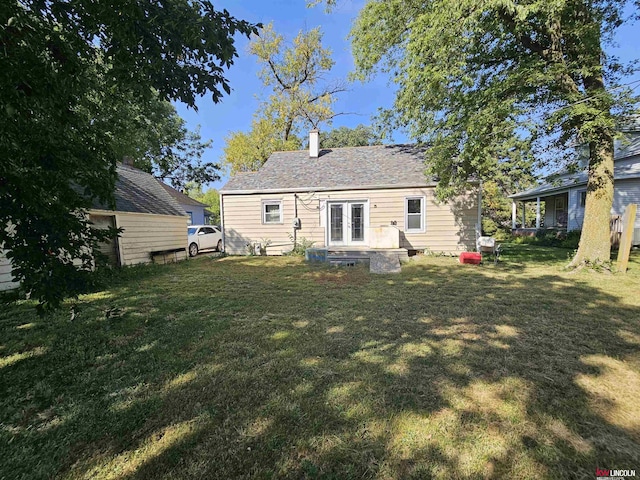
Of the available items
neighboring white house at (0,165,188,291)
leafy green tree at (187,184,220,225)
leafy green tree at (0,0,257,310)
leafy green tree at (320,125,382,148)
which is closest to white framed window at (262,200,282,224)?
neighboring white house at (0,165,188,291)

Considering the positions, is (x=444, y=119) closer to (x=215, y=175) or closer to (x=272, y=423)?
(x=272, y=423)

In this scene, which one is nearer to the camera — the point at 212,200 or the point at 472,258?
the point at 472,258

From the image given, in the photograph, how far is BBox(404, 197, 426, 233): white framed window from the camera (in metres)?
10.8

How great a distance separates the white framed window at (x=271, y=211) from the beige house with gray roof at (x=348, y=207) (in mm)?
41

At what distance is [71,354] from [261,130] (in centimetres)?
2053

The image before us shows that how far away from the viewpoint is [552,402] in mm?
2230

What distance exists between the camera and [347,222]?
11203mm

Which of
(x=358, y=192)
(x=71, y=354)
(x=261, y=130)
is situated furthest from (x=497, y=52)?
(x=261, y=130)

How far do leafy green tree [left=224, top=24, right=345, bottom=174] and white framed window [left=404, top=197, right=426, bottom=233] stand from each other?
12.3m

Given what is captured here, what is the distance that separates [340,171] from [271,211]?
3.31 m

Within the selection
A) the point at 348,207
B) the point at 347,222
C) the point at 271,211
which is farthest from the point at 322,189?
the point at 271,211

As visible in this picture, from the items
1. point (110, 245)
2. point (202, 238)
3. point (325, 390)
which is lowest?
point (325, 390)

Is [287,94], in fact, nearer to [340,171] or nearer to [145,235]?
[340,171]

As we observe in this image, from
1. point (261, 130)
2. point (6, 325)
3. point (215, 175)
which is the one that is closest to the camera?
point (6, 325)
